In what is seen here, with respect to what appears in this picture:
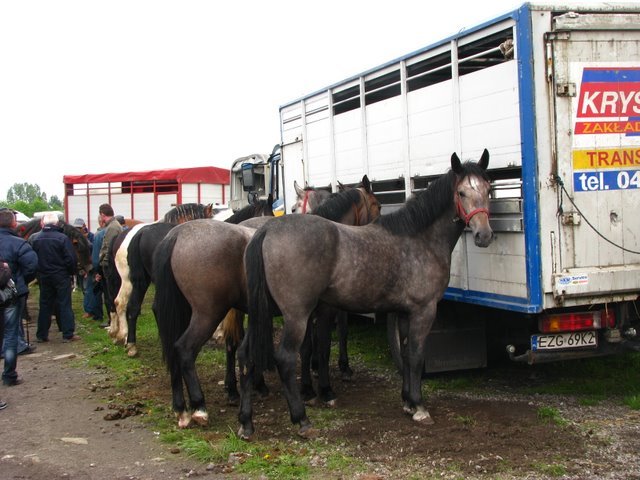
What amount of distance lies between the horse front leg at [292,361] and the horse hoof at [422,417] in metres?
0.89

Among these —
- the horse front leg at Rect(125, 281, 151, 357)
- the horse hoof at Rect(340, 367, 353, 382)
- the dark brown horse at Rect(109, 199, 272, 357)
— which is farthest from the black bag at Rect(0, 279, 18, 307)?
the horse hoof at Rect(340, 367, 353, 382)

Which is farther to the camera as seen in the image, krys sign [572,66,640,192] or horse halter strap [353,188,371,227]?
horse halter strap [353,188,371,227]

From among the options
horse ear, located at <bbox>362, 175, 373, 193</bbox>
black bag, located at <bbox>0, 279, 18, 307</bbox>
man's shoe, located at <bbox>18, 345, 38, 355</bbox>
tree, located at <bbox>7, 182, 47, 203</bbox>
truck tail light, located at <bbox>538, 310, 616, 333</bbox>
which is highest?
tree, located at <bbox>7, 182, 47, 203</bbox>

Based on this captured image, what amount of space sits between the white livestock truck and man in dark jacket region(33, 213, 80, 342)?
629 centimetres

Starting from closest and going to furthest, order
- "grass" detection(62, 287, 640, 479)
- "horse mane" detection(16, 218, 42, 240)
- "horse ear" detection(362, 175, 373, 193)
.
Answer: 1. "grass" detection(62, 287, 640, 479)
2. "horse ear" detection(362, 175, 373, 193)
3. "horse mane" detection(16, 218, 42, 240)

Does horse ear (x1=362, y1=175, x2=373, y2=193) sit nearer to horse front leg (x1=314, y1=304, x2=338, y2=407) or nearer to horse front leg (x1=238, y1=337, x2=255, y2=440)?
horse front leg (x1=314, y1=304, x2=338, y2=407)

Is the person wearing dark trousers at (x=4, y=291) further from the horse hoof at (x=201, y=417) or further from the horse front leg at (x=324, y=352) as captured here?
the horse front leg at (x=324, y=352)

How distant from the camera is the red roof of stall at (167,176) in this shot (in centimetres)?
2225

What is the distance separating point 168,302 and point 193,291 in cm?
30

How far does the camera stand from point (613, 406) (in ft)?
19.0

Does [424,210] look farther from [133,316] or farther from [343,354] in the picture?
[133,316]

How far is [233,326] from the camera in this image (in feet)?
22.1

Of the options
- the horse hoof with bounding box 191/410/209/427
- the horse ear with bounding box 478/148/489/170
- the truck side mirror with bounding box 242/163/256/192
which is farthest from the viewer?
the truck side mirror with bounding box 242/163/256/192

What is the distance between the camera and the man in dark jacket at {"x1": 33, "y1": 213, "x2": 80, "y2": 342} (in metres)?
10.0
